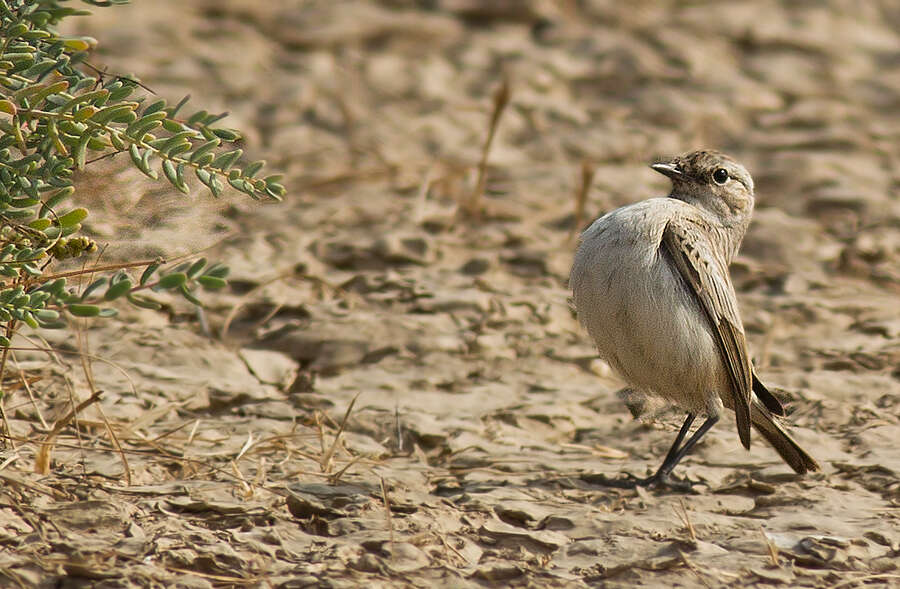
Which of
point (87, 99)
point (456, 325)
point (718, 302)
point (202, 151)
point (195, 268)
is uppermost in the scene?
point (87, 99)

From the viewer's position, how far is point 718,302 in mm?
5414

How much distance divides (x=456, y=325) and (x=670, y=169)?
5.45 feet

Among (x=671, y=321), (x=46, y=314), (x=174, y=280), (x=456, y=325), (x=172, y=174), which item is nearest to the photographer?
(x=174, y=280)

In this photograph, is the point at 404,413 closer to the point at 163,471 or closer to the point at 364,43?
the point at 163,471

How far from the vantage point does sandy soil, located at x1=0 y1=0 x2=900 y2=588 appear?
15.0 feet

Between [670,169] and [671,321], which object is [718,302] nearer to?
[671,321]

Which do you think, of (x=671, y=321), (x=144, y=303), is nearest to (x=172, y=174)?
(x=144, y=303)

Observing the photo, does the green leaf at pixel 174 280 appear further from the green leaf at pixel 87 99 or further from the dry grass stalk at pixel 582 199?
the dry grass stalk at pixel 582 199

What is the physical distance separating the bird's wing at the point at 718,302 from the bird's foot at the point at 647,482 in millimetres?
375

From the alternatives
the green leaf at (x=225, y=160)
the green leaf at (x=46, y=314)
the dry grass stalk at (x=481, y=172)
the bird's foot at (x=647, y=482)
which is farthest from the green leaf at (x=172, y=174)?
the dry grass stalk at (x=481, y=172)

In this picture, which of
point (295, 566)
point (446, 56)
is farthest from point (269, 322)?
point (446, 56)

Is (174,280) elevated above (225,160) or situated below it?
below

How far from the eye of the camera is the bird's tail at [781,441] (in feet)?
17.9

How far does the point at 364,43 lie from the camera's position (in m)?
10.7
